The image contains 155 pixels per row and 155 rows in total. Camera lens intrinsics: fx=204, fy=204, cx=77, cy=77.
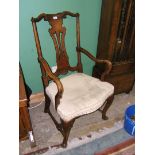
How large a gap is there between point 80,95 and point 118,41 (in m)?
0.81

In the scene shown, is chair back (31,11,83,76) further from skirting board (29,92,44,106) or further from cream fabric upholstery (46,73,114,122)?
skirting board (29,92,44,106)

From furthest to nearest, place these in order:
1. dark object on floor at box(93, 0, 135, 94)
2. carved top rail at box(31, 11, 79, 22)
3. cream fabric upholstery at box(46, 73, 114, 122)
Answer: dark object on floor at box(93, 0, 135, 94), carved top rail at box(31, 11, 79, 22), cream fabric upholstery at box(46, 73, 114, 122)

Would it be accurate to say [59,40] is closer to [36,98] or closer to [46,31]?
[46,31]

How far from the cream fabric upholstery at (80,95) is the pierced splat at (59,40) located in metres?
0.15

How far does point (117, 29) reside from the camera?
7.02 feet

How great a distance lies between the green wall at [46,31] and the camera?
6.48ft

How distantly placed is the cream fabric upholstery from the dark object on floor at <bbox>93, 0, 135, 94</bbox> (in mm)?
370

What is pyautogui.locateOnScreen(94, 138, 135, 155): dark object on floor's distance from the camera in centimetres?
196

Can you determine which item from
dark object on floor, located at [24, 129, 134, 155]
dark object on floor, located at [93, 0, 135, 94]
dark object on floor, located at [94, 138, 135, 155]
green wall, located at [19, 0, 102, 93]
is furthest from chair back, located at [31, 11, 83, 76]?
dark object on floor, located at [94, 138, 135, 155]

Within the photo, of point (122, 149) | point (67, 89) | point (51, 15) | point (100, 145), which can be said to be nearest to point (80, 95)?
point (67, 89)
